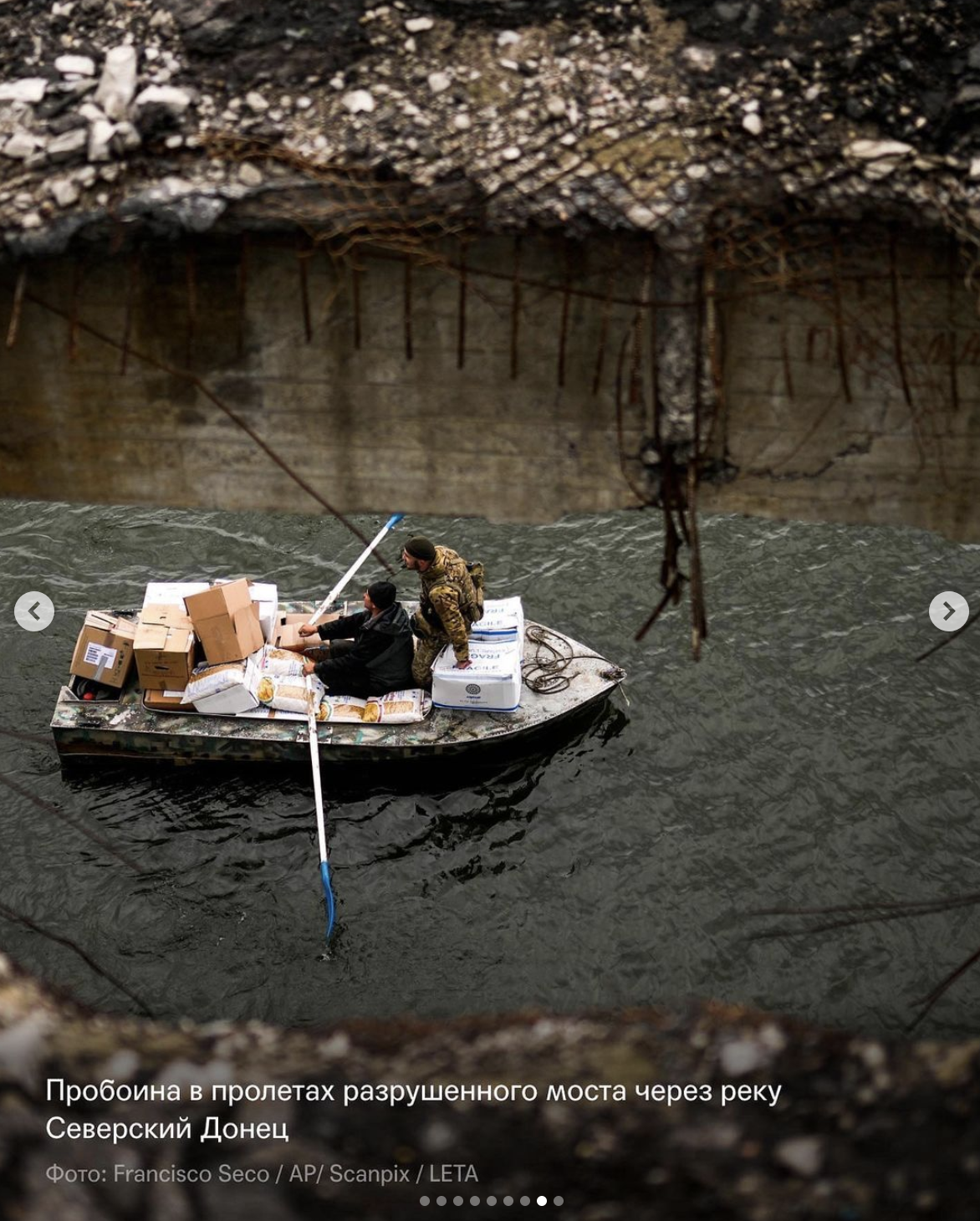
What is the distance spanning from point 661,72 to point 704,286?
1.24 m

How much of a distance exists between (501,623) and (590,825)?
2.03m

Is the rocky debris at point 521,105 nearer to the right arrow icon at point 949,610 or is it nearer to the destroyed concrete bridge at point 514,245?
the destroyed concrete bridge at point 514,245

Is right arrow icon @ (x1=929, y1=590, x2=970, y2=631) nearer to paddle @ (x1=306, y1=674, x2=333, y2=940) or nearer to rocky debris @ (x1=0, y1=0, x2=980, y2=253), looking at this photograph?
paddle @ (x1=306, y1=674, x2=333, y2=940)

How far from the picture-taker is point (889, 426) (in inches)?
291

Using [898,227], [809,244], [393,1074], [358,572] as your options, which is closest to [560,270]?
[809,244]

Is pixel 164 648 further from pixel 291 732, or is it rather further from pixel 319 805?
pixel 319 805

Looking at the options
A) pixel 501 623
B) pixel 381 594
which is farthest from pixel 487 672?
pixel 381 594

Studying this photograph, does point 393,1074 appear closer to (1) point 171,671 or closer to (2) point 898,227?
(2) point 898,227

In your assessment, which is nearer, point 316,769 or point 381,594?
point 316,769

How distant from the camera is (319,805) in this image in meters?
10.4

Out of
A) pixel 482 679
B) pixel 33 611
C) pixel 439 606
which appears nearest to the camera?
pixel 439 606

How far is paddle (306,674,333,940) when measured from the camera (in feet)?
32.6

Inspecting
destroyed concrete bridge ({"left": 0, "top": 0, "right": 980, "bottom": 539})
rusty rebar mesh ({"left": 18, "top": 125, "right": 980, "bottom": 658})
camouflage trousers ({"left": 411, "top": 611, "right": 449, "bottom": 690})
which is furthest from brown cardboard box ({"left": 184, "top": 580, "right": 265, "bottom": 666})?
rusty rebar mesh ({"left": 18, "top": 125, "right": 980, "bottom": 658})

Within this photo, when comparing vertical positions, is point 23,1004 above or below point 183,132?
below
